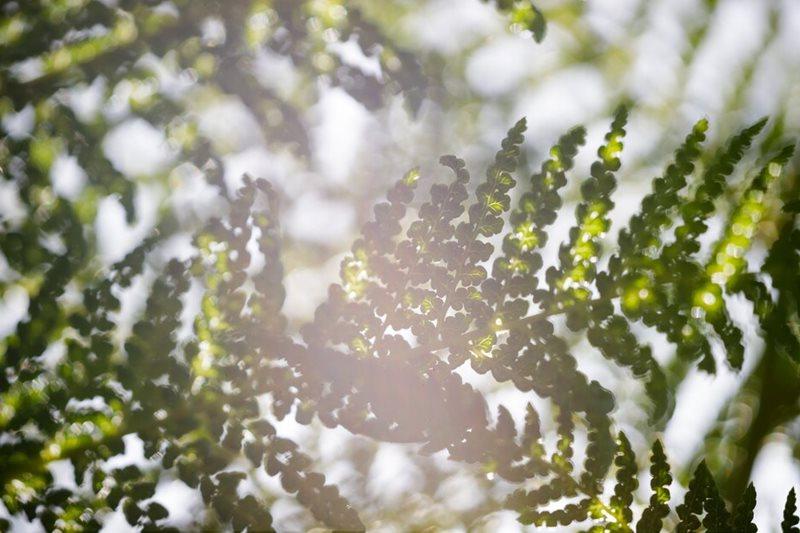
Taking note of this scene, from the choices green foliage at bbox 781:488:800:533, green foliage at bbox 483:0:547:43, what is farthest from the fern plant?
green foliage at bbox 483:0:547:43

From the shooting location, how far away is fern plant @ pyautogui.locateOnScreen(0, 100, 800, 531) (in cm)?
121

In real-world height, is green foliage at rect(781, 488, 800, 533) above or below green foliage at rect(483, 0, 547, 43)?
below

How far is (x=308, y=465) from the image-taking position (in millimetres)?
1288

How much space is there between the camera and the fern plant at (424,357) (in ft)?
3.95

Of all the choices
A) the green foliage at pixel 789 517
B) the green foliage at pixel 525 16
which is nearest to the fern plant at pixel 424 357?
the green foliage at pixel 789 517

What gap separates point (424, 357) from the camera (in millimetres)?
1287

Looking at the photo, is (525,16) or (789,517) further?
(525,16)

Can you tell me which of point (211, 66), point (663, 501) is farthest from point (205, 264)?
point (663, 501)

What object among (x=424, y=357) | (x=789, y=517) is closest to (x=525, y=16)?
(x=424, y=357)

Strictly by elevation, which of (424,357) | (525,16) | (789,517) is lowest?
(789,517)

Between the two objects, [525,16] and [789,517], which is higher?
[525,16]

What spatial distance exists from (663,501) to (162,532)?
40.8 inches

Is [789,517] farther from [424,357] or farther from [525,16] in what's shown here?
[525,16]

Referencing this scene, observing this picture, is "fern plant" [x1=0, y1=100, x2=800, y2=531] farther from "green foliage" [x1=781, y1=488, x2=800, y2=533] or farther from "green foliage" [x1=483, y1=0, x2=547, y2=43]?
"green foliage" [x1=483, y1=0, x2=547, y2=43]
